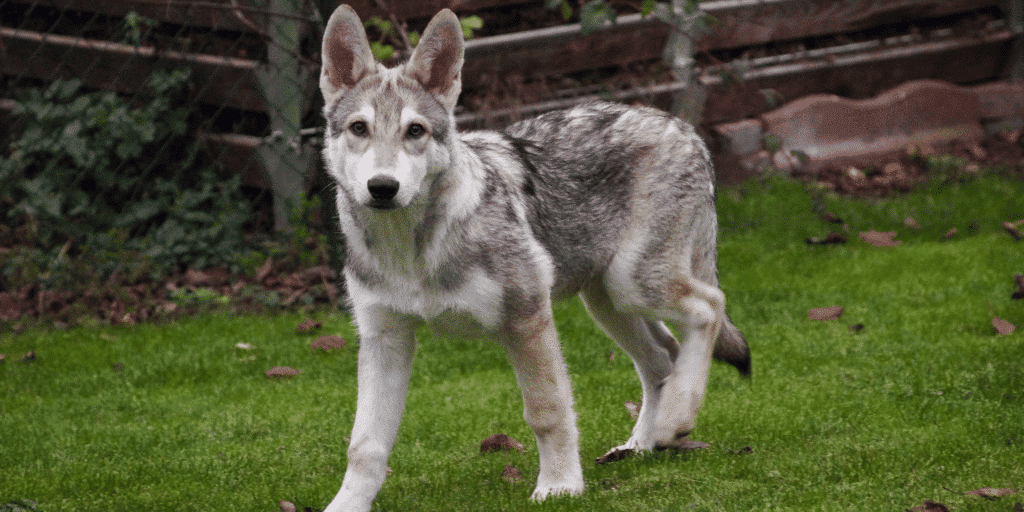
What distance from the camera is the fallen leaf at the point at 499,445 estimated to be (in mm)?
4333

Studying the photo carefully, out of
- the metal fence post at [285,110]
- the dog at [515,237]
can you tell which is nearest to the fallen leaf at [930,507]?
the dog at [515,237]

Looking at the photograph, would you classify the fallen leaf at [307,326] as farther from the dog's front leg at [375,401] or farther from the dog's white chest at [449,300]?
the dog's white chest at [449,300]

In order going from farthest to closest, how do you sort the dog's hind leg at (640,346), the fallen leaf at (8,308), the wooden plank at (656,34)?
the wooden plank at (656,34) → the fallen leaf at (8,308) → the dog's hind leg at (640,346)

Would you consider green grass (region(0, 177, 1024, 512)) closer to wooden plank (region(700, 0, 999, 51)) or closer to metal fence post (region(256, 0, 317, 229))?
metal fence post (region(256, 0, 317, 229))

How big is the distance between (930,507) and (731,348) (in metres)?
1.20

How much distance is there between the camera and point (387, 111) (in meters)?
3.26

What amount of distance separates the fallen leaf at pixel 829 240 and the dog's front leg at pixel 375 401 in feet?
13.6

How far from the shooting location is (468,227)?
11.4 ft

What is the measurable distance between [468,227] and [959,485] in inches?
67.8

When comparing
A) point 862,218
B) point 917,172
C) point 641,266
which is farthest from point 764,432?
point 917,172

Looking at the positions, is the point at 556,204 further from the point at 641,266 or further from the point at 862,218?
the point at 862,218

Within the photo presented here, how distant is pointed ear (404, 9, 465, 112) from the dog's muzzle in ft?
1.46

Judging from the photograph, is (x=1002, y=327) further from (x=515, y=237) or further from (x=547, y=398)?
(x=515, y=237)

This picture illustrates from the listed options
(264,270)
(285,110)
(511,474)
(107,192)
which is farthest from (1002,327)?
(107,192)
